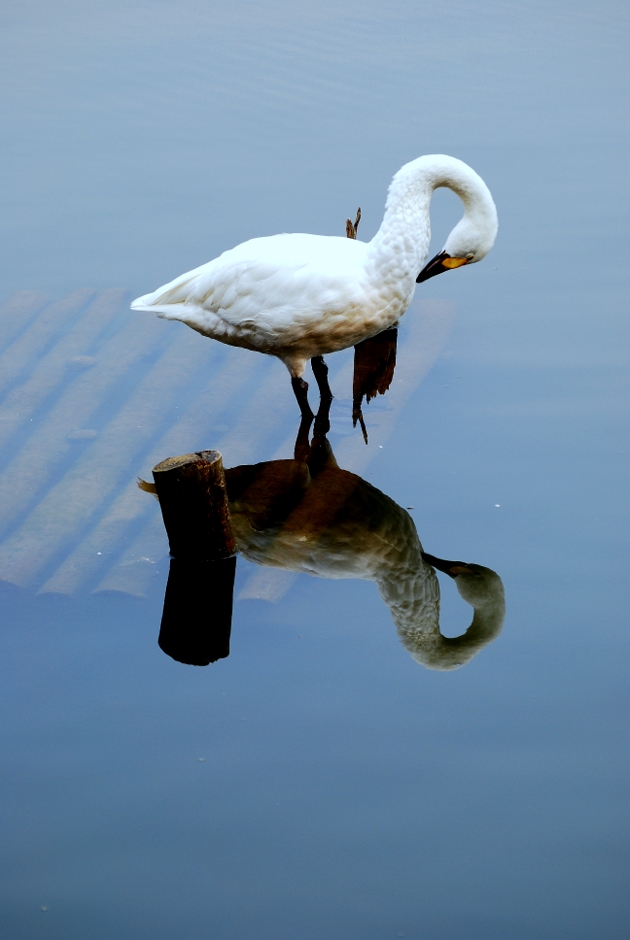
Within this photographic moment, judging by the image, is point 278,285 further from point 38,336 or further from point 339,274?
point 38,336

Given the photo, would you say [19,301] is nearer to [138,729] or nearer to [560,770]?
[138,729]

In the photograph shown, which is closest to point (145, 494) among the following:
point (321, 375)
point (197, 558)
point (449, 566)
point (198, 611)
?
point (197, 558)

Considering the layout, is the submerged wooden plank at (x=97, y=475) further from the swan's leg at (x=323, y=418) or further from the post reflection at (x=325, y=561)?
the swan's leg at (x=323, y=418)

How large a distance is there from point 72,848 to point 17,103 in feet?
25.5

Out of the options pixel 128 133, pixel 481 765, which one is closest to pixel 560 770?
pixel 481 765

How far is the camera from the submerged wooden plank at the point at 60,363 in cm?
598

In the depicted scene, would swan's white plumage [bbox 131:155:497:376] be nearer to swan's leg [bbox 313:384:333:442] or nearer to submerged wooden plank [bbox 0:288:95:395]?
swan's leg [bbox 313:384:333:442]

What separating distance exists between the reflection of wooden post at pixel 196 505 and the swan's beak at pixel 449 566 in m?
0.76

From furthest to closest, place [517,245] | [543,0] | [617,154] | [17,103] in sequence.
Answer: [543,0] < [17,103] < [617,154] < [517,245]

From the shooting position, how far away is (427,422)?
6.00 metres

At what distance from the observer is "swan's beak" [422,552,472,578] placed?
16.2ft

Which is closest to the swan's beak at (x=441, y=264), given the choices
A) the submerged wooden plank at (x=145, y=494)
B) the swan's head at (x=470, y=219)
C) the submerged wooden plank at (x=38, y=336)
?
the swan's head at (x=470, y=219)

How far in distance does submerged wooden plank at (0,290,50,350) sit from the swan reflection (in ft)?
5.84

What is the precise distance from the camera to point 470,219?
5469mm
